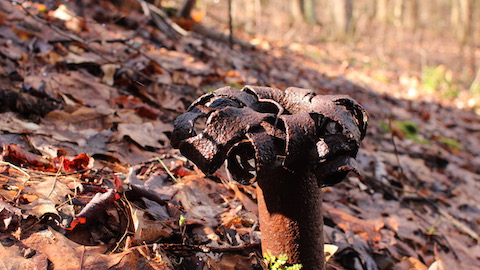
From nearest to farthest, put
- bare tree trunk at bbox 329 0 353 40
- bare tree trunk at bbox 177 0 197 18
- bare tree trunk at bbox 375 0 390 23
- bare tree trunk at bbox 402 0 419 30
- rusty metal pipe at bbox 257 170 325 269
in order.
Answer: rusty metal pipe at bbox 257 170 325 269, bare tree trunk at bbox 177 0 197 18, bare tree trunk at bbox 329 0 353 40, bare tree trunk at bbox 402 0 419 30, bare tree trunk at bbox 375 0 390 23

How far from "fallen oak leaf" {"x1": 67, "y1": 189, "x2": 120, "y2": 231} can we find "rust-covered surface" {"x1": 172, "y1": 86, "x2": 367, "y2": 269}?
454mm

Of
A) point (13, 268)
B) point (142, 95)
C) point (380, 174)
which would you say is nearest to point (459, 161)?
point (380, 174)

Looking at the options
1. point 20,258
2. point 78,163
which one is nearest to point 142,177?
point 78,163

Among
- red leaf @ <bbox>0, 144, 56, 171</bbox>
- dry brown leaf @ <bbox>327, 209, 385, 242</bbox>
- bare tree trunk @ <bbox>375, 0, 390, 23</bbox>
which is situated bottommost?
dry brown leaf @ <bbox>327, 209, 385, 242</bbox>

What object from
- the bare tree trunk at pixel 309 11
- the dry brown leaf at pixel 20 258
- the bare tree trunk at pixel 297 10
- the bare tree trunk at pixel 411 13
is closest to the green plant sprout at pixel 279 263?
the dry brown leaf at pixel 20 258

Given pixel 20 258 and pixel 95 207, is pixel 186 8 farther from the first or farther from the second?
pixel 20 258

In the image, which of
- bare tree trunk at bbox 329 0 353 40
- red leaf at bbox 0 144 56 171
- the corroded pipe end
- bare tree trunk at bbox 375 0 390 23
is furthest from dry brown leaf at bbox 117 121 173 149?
bare tree trunk at bbox 375 0 390 23

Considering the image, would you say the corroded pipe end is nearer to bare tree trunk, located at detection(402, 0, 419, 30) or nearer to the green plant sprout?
the green plant sprout

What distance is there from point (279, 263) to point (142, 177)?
973 millimetres

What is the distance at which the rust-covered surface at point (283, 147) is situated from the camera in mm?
1322

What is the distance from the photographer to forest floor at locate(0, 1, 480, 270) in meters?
1.58

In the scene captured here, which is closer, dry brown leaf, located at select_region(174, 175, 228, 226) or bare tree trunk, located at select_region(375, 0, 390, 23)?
dry brown leaf, located at select_region(174, 175, 228, 226)

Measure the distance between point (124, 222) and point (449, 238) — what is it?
8.11ft

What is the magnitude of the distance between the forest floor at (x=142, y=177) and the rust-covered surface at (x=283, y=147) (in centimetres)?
33
